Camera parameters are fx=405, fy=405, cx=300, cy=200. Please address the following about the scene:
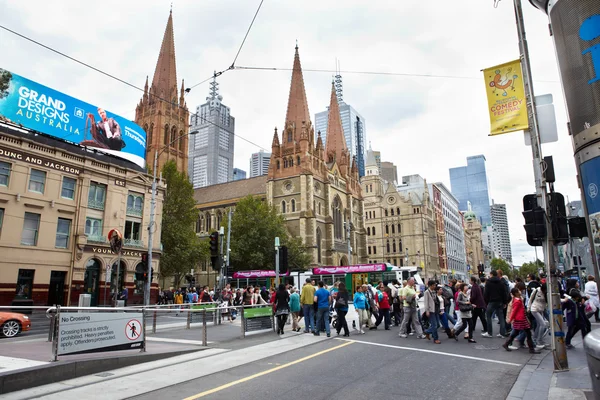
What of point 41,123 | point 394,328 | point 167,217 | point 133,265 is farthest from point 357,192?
point 394,328

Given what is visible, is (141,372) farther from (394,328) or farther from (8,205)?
(8,205)

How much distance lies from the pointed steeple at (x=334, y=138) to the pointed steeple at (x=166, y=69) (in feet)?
87.5

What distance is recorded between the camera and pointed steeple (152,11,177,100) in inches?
2576

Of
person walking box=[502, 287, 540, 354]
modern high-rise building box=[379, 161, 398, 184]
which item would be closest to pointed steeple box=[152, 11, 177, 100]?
person walking box=[502, 287, 540, 354]

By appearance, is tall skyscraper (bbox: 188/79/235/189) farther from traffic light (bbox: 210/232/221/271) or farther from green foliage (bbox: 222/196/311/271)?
traffic light (bbox: 210/232/221/271)

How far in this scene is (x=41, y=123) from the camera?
87.1 feet

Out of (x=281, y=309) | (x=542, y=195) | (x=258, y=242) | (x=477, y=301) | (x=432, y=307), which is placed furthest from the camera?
(x=258, y=242)

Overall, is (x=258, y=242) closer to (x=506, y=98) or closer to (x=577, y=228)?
(x=506, y=98)

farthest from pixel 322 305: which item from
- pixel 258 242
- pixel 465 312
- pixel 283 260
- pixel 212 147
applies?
pixel 212 147

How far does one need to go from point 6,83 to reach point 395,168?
12984 cm

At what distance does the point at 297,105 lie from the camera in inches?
2427

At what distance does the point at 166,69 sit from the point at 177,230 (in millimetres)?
37154

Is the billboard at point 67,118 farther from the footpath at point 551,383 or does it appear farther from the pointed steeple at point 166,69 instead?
the pointed steeple at point 166,69

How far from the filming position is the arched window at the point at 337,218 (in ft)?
200
